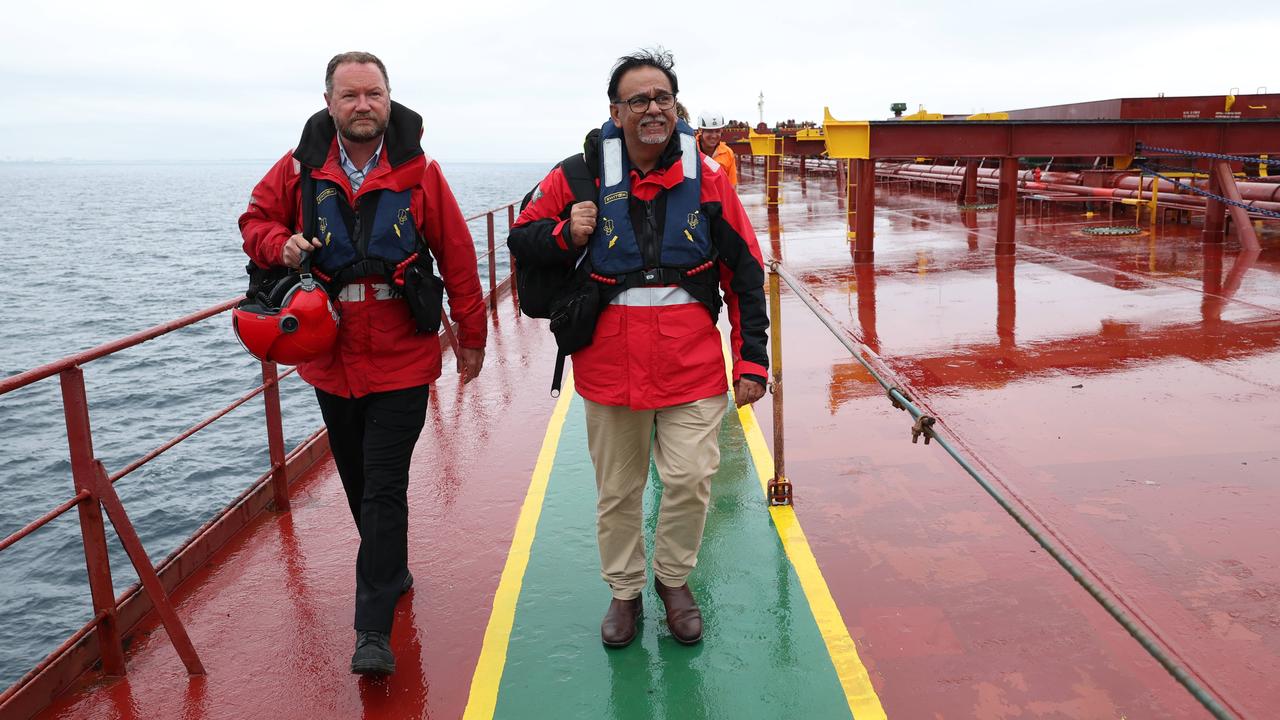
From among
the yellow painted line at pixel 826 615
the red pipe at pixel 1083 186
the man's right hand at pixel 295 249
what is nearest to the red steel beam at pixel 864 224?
the red pipe at pixel 1083 186

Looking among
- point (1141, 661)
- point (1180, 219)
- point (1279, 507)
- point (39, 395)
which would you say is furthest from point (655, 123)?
point (39, 395)

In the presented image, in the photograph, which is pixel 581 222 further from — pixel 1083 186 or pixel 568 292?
pixel 1083 186

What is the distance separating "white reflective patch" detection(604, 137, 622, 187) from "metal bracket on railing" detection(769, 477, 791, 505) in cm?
214

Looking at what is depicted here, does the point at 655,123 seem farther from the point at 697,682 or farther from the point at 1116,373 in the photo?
the point at 1116,373

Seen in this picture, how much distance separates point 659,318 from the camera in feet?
11.7

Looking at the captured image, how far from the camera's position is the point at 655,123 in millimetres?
3479

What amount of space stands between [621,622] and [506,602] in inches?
25.1

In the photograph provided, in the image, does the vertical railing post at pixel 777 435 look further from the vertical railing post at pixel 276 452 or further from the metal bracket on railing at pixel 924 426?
the vertical railing post at pixel 276 452

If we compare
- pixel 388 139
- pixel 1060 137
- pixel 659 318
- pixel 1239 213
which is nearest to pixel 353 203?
pixel 388 139

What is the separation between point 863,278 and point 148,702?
10558 mm

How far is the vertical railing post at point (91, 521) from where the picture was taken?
11.6 feet

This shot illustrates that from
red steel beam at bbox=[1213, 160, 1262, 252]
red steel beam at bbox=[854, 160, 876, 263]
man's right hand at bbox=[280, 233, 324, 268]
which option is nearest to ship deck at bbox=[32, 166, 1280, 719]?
man's right hand at bbox=[280, 233, 324, 268]

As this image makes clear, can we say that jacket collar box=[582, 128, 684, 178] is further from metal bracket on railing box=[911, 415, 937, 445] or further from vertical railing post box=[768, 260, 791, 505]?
vertical railing post box=[768, 260, 791, 505]

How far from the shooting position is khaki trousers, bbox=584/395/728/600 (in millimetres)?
3672
